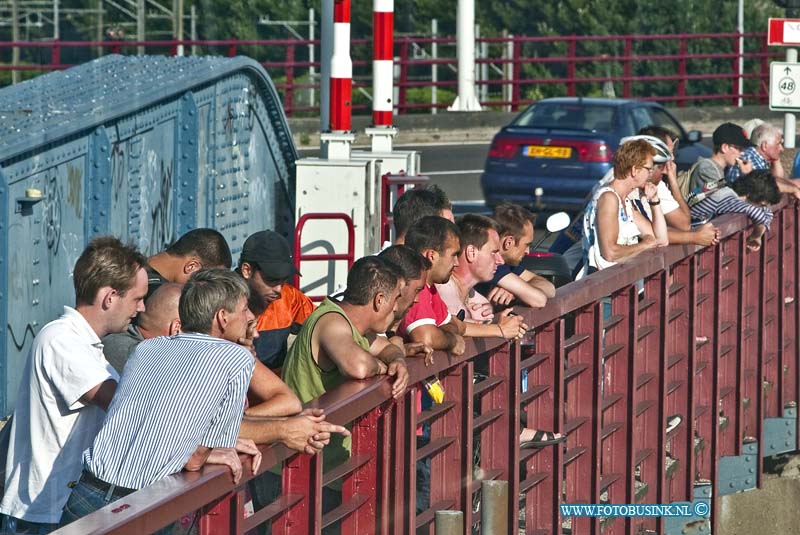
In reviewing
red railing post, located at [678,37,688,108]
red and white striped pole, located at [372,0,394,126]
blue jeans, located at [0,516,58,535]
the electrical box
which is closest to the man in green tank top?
blue jeans, located at [0,516,58,535]

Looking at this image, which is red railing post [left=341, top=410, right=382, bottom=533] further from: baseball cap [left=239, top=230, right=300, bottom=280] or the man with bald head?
baseball cap [left=239, top=230, right=300, bottom=280]

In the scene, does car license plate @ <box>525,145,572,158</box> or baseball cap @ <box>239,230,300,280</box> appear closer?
baseball cap @ <box>239,230,300,280</box>

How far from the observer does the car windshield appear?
19891mm

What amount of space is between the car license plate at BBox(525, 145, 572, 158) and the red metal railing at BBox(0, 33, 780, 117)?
823cm

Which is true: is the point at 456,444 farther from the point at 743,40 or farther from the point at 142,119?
the point at 743,40

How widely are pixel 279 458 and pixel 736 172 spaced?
713 centimetres

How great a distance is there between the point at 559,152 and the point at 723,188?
9.92 metres

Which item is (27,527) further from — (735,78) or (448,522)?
(735,78)

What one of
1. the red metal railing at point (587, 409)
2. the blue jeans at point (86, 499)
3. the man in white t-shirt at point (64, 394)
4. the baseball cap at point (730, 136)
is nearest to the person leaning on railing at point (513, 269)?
the red metal railing at point (587, 409)

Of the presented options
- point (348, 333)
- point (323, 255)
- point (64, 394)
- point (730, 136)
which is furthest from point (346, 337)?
point (323, 255)

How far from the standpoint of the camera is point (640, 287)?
312 inches

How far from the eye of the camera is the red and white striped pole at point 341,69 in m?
12.5

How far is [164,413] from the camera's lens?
4.21m

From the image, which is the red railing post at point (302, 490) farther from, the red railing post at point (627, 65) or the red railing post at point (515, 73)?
the red railing post at point (627, 65)
